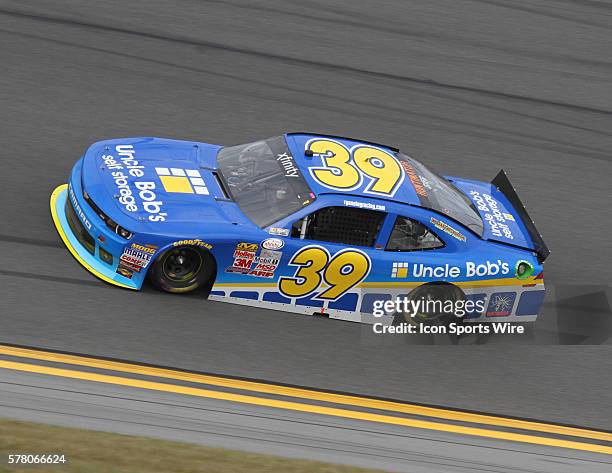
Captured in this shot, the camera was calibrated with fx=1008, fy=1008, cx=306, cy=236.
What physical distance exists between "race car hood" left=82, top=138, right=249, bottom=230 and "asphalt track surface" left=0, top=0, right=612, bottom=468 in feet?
2.47

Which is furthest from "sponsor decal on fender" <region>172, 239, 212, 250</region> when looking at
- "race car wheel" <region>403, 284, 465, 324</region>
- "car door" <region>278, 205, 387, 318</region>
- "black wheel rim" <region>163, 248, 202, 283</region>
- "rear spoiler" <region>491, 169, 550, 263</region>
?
"rear spoiler" <region>491, 169, 550, 263</region>

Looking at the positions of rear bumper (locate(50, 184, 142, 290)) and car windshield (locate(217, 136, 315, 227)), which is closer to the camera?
rear bumper (locate(50, 184, 142, 290))

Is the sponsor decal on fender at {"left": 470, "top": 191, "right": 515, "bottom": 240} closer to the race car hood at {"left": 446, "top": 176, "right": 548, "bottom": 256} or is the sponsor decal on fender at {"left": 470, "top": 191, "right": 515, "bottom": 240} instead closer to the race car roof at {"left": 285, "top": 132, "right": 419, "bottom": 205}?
the race car hood at {"left": 446, "top": 176, "right": 548, "bottom": 256}

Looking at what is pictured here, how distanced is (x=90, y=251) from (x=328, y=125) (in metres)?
4.38

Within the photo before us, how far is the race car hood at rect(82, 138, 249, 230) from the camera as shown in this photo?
8938 millimetres

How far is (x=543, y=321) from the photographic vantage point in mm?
10117

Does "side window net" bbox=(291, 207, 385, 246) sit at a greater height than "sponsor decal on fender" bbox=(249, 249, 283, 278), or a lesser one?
greater

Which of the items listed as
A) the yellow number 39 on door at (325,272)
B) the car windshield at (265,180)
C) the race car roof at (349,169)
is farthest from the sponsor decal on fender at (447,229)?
the car windshield at (265,180)

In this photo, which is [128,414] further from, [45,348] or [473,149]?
[473,149]

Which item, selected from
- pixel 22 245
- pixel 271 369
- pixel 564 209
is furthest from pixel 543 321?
pixel 22 245

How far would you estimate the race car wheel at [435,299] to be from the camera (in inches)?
376

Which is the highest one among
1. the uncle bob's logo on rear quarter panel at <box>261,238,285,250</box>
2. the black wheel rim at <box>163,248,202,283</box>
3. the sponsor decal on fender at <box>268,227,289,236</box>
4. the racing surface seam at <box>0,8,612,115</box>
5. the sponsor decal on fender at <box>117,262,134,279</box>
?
the racing surface seam at <box>0,8,612,115</box>

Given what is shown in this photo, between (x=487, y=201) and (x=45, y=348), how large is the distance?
190 inches

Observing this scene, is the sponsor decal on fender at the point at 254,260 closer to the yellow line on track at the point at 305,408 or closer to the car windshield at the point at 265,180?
the car windshield at the point at 265,180
